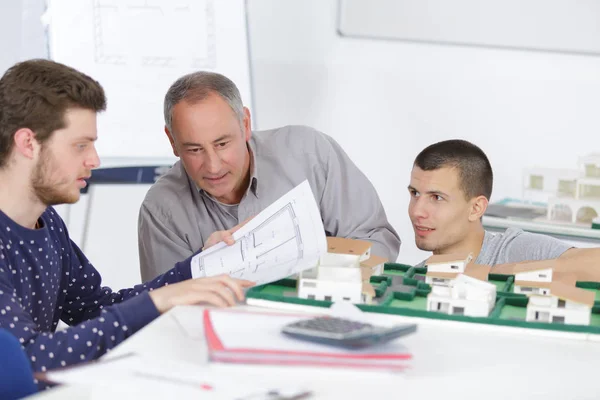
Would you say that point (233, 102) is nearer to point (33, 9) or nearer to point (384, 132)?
point (33, 9)

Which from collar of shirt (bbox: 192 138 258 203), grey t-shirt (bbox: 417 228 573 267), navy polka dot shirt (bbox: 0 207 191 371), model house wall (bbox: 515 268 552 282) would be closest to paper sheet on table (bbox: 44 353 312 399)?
navy polka dot shirt (bbox: 0 207 191 371)

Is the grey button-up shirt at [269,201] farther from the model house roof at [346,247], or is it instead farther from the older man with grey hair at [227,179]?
the model house roof at [346,247]

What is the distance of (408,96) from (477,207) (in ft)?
6.62

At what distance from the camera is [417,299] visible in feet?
5.33

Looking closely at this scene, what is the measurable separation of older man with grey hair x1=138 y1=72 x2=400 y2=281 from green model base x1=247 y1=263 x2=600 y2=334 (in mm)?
711

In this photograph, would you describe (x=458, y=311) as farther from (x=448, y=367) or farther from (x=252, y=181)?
(x=252, y=181)

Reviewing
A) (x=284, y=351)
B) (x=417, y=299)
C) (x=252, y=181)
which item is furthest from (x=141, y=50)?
(x=284, y=351)

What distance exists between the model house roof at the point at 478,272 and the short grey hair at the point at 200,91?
856 mm

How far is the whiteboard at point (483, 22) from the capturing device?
3.97m

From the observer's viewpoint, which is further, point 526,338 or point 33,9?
point 33,9

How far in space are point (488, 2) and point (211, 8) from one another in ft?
4.53

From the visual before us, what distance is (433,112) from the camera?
4371mm

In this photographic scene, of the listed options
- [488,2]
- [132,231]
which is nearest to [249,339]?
[488,2]

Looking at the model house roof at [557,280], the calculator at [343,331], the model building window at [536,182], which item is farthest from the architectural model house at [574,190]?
the calculator at [343,331]
